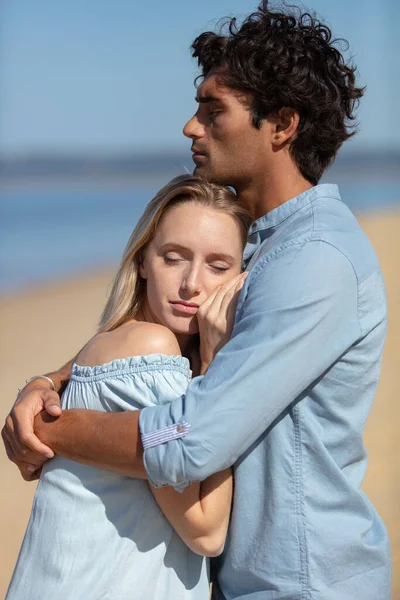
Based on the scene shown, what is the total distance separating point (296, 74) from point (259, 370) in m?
0.95

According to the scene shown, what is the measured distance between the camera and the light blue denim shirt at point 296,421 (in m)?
2.14

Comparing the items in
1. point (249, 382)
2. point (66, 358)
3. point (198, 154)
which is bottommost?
point (66, 358)

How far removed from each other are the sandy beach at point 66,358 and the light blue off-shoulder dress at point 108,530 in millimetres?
2515

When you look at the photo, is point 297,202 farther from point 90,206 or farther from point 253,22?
point 90,206

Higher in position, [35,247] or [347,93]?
[347,93]

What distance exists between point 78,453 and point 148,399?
0.65ft

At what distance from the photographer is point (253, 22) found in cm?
282

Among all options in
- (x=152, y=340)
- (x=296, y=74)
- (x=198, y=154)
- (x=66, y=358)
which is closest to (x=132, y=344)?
(x=152, y=340)

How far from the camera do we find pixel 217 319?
2420 mm

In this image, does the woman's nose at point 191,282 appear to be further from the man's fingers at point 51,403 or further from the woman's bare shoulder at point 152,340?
the man's fingers at point 51,403

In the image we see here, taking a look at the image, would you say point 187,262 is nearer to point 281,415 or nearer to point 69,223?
point 281,415

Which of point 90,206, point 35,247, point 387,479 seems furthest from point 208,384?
point 90,206

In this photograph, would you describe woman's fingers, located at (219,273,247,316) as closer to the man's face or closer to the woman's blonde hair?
the woman's blonde hair

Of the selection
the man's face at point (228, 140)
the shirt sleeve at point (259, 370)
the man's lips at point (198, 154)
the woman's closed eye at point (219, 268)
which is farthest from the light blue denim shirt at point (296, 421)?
the man's lips at point (198, 154)
